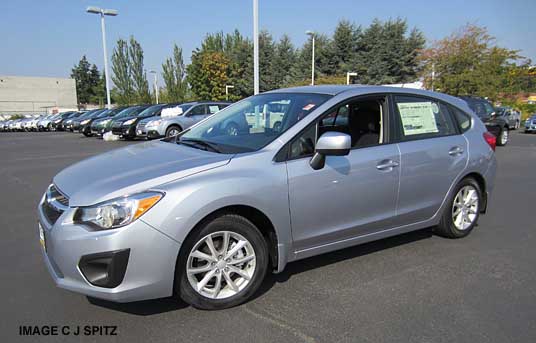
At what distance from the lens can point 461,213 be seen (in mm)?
4391

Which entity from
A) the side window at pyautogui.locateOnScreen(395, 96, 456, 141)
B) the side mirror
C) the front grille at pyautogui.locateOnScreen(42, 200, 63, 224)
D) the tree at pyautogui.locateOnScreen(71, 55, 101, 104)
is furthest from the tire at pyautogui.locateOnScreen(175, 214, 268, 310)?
the tree at pyautogui.locateOnScreen(71, 55, 101, 104)

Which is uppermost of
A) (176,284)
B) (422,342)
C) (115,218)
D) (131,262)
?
(115,218)

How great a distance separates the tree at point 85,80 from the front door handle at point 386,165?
356 feet

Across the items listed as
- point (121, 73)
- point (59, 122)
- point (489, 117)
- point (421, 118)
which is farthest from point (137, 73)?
point (421, 118)

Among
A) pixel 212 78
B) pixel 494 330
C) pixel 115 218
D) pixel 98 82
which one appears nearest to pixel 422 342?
pixel 494 330

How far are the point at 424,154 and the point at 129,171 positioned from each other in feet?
8.92

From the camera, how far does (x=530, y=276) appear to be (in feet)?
11.5

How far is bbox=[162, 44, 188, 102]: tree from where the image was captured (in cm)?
5431

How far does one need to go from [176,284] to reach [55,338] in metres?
0.82

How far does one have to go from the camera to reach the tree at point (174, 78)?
54.3m

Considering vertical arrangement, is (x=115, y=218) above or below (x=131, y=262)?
above

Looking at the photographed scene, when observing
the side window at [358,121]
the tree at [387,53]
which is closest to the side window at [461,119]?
the side window at [358,121]

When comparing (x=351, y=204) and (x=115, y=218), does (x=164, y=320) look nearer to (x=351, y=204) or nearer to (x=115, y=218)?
(x=115, y=218)

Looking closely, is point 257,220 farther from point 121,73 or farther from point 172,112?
point 121,73
